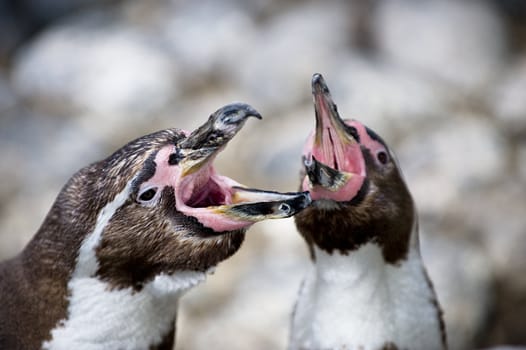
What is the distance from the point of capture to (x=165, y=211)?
9.98 ft

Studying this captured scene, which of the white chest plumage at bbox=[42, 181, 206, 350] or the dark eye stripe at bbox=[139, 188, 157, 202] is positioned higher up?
the dark eye stripe at bbox=[139, 188, 157, 202]

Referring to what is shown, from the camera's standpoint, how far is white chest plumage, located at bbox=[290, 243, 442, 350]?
3.54 meters

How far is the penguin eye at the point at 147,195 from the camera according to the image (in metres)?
3.04

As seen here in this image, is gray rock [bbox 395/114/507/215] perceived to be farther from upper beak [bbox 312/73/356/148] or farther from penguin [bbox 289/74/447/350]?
upper beak [bbox 312/73/356/148]

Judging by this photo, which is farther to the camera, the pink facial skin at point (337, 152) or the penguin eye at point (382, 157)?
the penguin eye at point (382, 157)

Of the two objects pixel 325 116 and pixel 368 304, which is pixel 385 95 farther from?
pixel 325 116

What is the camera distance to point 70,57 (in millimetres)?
10070

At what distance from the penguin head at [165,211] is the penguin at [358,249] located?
0.36m

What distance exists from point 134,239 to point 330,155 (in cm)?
81

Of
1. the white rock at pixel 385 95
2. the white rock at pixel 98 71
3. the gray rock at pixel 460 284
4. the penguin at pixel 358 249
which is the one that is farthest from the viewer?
the white rock at pixel 98 71

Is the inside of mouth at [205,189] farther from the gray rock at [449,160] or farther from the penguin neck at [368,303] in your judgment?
the gray rock at [449,160]

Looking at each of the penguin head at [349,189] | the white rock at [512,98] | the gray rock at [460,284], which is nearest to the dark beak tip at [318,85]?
the penguin head at [349,189]

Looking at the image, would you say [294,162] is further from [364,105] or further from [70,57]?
[70,57]

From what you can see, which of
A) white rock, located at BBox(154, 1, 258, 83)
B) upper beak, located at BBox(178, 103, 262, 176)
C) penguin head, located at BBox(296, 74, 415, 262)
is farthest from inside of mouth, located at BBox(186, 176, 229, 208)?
white rock, located at BBox(154, 1, 258, 83)
